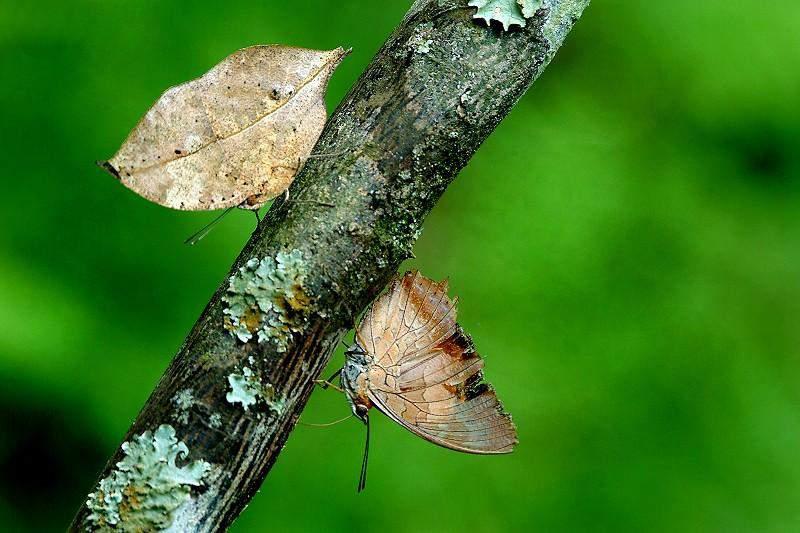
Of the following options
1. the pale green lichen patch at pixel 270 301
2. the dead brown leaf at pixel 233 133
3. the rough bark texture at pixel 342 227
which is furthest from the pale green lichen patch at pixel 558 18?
the pale green lichen patch at pixel 270 301

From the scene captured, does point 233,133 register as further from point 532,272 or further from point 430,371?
point 532,272

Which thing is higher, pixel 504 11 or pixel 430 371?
pixel 504 11

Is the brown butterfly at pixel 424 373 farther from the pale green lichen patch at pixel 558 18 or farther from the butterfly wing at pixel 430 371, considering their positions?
the pale green lichen patch at pixel 558 18

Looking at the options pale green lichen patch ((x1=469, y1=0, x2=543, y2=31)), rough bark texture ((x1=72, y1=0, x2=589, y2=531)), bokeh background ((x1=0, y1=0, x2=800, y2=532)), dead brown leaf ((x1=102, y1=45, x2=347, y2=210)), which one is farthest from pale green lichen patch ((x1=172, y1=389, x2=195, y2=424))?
bokeh background ((x1=0, y1=0, x2=800, y2=532))

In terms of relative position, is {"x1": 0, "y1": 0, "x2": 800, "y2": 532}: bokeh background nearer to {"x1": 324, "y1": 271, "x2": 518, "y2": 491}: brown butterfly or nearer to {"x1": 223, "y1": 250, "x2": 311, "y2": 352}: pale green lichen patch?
{"x1": 324, "y1": 271, "x2": 518, "y2": 491}: brown butterfly

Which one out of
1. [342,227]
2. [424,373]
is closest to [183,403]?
[342,227]

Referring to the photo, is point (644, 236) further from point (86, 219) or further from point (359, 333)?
point (86, 219)
